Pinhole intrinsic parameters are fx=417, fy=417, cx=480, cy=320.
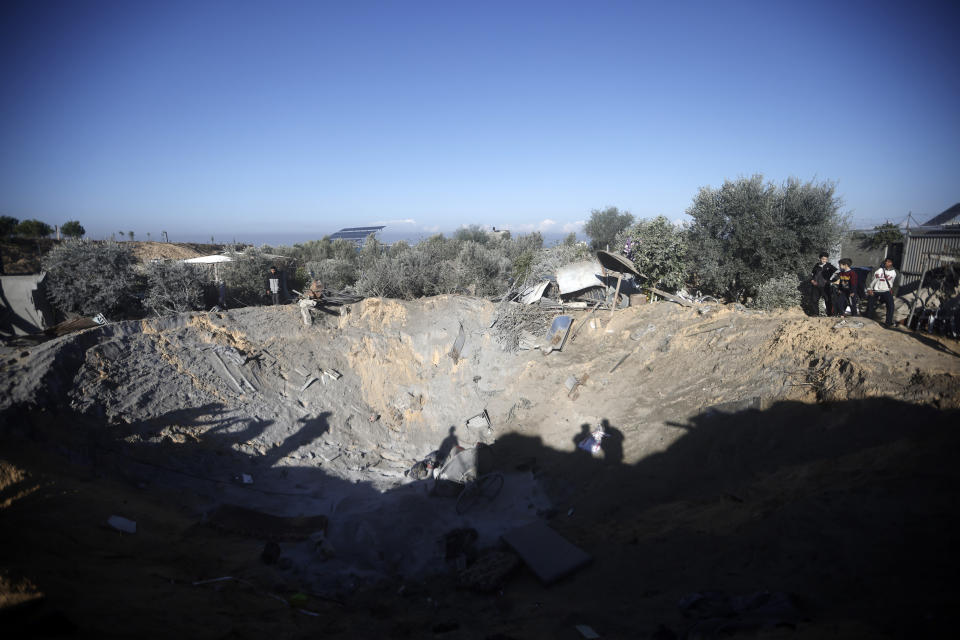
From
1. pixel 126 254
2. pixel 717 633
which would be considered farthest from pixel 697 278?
pixel 126 254

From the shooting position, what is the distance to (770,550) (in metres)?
4.38

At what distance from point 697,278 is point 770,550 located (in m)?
12.9

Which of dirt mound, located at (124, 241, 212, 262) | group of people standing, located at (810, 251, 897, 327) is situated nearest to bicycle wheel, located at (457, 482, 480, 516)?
group of people standing, located at (810, 251, 897, 327)

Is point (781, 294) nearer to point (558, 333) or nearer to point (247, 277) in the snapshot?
point (558, 333)

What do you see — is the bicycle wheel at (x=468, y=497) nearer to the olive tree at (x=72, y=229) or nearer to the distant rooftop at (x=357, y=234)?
the distant rooftop at (x=357, y=234)

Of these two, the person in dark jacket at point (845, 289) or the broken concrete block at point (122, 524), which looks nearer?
the broken concrete block at point (122, 524)

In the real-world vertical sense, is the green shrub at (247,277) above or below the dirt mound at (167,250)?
below

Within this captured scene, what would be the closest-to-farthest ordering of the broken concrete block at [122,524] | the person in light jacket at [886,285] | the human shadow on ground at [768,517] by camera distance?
the human shadow on ground at [768,517]
the broken concrete block at [122,524]
the person in light jacket at [886,285]

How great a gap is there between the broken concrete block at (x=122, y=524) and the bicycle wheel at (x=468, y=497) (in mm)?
4894

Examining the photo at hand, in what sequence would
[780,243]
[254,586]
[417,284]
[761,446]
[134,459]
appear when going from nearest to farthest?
1. [254,586]
2. [761,446]
3. [134,459]
4. [780,243]
5. [417,284]

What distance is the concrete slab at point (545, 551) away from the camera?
5388mm

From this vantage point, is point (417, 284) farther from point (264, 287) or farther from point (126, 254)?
point (126, 254)

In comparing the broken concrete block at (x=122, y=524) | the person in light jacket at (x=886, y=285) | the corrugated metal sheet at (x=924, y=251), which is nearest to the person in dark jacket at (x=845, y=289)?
the person in light jacket at (x=886, y=285)

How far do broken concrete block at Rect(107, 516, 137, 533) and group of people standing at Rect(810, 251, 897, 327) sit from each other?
14.5 m
